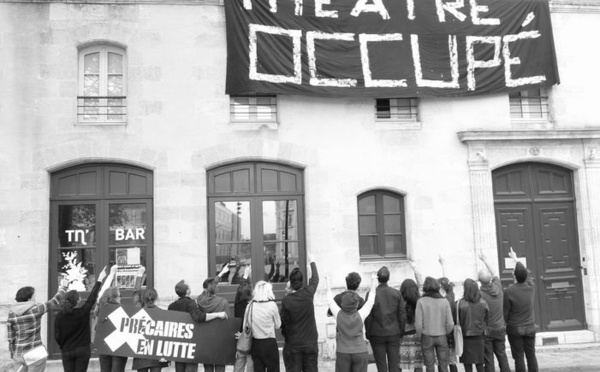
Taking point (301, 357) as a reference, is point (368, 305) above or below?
above

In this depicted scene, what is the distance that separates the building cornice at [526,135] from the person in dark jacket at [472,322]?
14.7ft

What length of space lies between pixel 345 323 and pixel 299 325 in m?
0.66

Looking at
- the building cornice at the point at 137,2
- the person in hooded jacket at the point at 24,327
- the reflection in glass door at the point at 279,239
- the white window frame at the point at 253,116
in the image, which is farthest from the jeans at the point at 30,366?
the building cornice at the point at 137,2

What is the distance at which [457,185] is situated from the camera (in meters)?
11.6

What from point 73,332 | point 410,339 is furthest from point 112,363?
point 410,339

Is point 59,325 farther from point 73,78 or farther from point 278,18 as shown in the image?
point 278,18

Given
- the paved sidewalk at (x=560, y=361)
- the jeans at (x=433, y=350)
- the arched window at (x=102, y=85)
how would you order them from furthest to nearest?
1. the arched window at (x=102, y=85)
2. the paved sidewalk at (x=560, y=361)
3. the jeans at (x=433, y=350)

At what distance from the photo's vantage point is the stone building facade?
34.7 feet

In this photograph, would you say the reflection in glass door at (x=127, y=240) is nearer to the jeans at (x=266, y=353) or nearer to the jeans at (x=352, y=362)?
the jeans at (x=266, y=353)

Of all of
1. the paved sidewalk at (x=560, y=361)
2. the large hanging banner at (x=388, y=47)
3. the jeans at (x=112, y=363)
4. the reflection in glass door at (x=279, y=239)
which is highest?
the large hanging banner at (x=388, y=47)

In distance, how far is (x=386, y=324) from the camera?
299 inches

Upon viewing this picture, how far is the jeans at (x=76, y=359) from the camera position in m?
7.25

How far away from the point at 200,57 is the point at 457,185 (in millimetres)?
6283

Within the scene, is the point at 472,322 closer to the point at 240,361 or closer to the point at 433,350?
the point at 433,350
